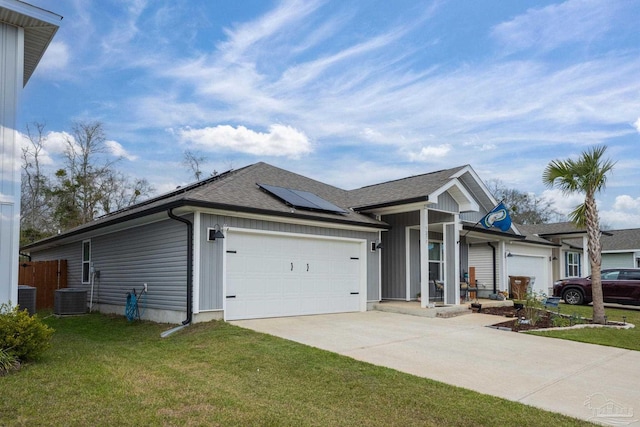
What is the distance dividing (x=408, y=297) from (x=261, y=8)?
991cm

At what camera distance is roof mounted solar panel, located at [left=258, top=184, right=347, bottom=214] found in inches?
453

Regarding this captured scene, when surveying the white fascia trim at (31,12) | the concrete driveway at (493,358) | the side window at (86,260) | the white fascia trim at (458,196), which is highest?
the white fascia trim at (31,12)

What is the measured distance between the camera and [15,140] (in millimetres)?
7121

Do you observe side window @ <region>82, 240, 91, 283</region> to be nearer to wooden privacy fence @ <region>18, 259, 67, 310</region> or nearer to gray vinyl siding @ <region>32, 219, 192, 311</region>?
gray vinyl siding @ <region>32, 219, 192, 311</region>

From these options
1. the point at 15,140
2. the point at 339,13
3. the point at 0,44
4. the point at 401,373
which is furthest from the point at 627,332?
the point at 0,44

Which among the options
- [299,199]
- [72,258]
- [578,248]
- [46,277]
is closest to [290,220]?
[299,199]

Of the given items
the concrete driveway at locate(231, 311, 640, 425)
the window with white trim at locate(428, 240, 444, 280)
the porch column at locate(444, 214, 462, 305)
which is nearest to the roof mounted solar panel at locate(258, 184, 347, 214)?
the concrete driveway at locate(231, 311, 640, 425)

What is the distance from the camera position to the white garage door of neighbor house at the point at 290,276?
10273mm

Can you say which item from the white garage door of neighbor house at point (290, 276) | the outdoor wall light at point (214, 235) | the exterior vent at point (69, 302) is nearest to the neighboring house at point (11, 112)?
the outdoor wall light at point (214, 235)

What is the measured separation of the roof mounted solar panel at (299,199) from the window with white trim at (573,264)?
56.8ft

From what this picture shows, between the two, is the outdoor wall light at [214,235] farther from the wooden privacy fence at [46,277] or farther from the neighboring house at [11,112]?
the wooden privacy fence at [46,277]

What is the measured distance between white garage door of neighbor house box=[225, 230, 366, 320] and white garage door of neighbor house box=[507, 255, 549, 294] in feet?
33.7

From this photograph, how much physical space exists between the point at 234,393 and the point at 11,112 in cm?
574

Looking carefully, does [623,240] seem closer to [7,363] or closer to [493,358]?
[493,358]
